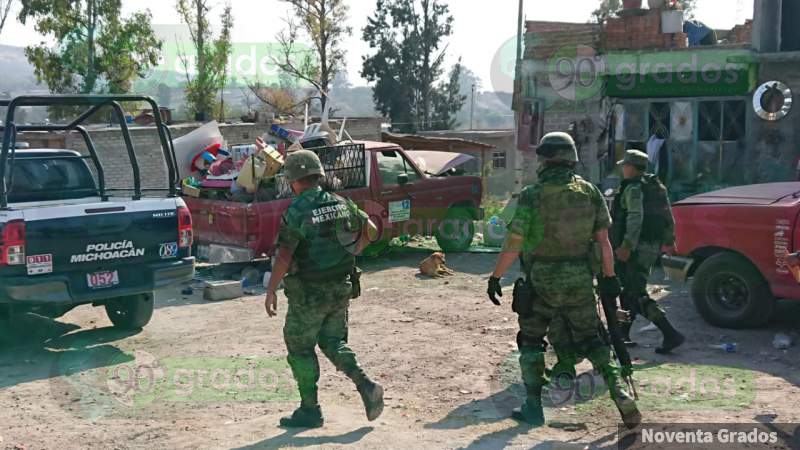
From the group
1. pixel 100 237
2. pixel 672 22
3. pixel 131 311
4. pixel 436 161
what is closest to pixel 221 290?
pixel 131 311

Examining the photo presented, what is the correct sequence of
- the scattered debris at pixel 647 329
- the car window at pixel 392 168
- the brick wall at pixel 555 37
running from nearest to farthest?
the scattered debris at pixel 647 329 < the car window at pixel 392 168 < the brick wall at pixel 555 37

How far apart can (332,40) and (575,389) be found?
36.3 meters

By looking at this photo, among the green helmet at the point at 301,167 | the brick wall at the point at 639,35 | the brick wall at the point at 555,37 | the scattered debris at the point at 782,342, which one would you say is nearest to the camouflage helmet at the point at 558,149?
the green helmet at the point at 301,167

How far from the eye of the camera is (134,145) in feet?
65.8

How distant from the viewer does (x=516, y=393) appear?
595 centimetres

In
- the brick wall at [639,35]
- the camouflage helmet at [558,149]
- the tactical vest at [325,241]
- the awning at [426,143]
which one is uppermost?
the brick wall at [639,35]

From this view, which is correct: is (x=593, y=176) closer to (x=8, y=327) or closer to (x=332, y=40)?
(x=8, y=327)

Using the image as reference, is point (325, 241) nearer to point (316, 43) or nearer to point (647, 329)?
point (647, 329)

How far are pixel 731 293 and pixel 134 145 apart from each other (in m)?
15.5

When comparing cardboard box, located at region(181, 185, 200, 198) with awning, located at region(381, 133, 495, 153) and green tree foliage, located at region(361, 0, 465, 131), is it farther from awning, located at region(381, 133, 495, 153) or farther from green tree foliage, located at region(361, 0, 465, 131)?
green tree foliage, located at region(361, 0, 465, 131)

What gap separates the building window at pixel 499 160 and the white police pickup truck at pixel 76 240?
99.6 feet

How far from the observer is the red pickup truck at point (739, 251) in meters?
7.21

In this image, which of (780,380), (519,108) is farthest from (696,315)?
(519,108)

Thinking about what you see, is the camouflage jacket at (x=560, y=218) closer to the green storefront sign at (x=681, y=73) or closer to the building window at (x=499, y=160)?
the green storefront sign at (x=681, y=73)
